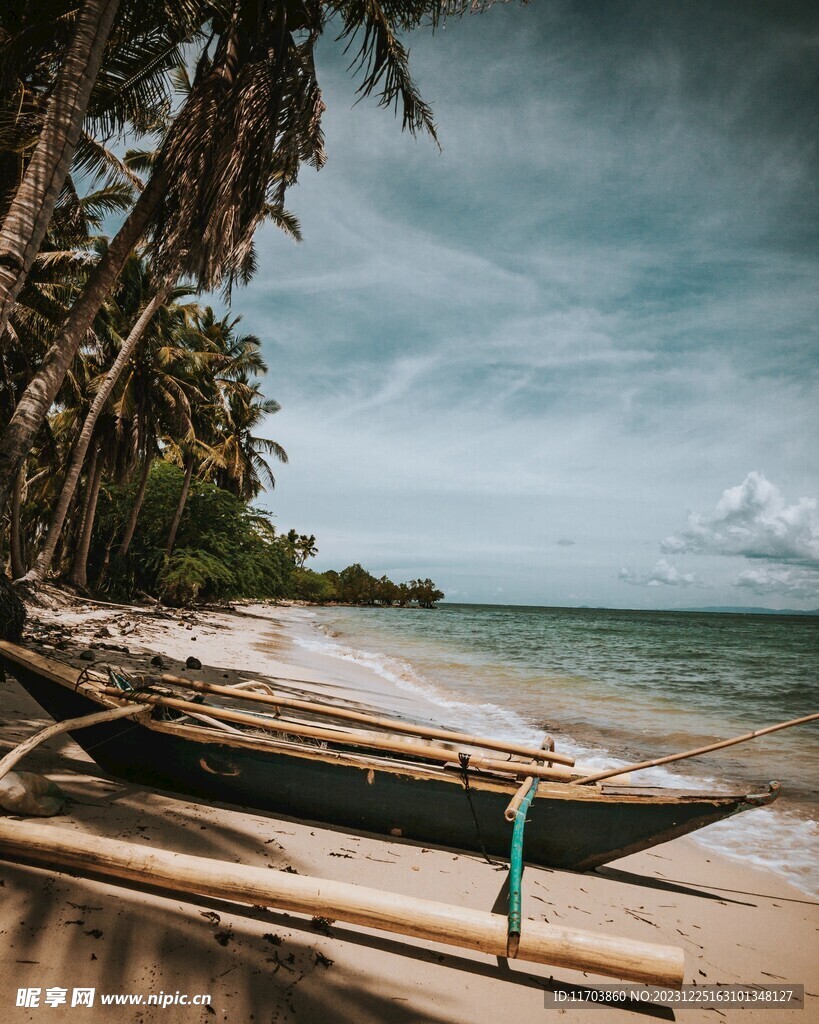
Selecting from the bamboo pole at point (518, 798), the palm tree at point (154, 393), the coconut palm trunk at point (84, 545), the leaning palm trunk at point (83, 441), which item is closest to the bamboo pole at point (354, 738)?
the bamboo pole at point (518, 798)

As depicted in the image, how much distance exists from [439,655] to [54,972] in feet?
55.0

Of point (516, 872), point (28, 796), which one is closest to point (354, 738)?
point (516, 872)

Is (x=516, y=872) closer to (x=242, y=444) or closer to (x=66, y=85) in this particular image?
(x=66, y=85)

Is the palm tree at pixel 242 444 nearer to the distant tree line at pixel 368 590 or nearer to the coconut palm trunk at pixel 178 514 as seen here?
the coconut palm trunk at pixel 178 514

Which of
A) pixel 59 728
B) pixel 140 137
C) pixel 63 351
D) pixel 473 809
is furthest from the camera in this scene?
pixel 140 137

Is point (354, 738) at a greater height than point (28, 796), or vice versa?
point (354, 738)

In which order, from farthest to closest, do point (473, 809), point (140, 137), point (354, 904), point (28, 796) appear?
point (140, 137) < point (473, 809) < point (28, 796) < point (354, 904)

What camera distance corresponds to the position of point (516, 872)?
2.30 meters

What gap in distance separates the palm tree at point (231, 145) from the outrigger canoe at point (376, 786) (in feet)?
11.3

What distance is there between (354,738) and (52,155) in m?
6.13

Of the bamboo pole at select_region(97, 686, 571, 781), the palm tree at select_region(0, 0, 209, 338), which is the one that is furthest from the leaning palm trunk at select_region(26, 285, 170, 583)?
the bamboo pole at select_region(97, 686, 571, 781)

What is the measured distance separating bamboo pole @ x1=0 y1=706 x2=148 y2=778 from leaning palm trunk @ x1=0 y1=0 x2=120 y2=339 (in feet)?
13.2

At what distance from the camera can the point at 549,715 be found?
9406mm

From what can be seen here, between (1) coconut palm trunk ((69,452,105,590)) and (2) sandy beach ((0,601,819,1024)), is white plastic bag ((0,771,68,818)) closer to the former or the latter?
(2) sandy beach ((0,601,819,1024))
